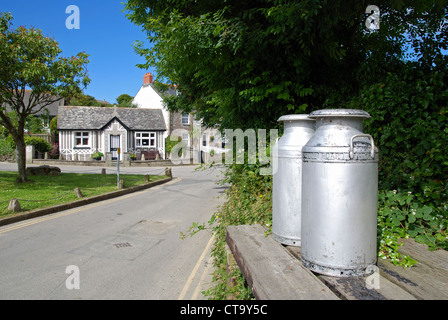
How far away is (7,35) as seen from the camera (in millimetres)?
13102

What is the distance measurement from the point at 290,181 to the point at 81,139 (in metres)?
38.8

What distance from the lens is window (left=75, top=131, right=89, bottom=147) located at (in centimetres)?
3719

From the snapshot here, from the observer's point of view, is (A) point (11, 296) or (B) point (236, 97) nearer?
(A) point (11, 296)

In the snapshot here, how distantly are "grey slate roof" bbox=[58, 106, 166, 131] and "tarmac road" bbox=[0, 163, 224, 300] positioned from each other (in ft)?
98.1

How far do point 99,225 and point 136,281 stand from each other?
3932 mm

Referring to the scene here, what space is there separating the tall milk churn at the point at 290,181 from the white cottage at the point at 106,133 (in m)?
34.8

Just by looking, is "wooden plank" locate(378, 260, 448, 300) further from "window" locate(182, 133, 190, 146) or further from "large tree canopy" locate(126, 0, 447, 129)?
"window" locate(182, 133, 190, 146)

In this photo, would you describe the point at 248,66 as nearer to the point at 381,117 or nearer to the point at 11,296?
the point at 381,117

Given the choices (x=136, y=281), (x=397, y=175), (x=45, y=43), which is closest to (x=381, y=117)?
(x=397, y=175)

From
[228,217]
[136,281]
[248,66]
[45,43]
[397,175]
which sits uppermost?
[45,43]

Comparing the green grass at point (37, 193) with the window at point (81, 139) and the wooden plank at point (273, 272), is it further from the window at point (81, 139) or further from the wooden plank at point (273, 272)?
the window at point (81, 139)

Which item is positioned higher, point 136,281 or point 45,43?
point 45,43

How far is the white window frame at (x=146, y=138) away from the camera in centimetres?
3912
